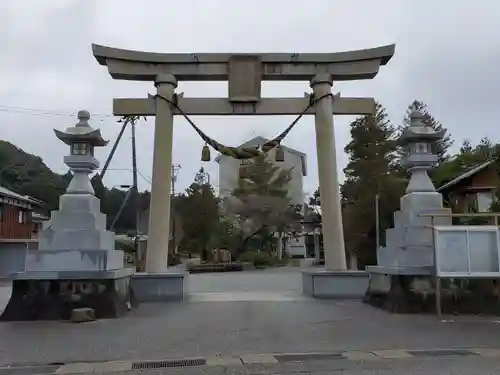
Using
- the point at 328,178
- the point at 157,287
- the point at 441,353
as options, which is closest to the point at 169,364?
the point at 441,353

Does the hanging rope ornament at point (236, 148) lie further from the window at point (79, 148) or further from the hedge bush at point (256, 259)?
the hedge bush at point (256, 259)

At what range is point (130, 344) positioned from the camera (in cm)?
721

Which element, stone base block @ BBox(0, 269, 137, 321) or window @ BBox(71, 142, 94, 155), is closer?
stone base block @ BBox(0, 269, 137, 321)

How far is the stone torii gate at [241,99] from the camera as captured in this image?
12.5 meters

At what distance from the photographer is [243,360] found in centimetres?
619

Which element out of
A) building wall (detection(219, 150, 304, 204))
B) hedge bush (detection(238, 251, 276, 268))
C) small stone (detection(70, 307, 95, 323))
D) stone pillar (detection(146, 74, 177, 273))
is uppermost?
building wall (detection(219, 150, 304, 204))

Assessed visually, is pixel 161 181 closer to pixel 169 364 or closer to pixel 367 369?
pixel 169 364

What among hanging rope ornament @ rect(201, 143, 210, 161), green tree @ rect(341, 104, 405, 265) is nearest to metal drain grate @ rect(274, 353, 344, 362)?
hanging rope ornament @ rect(201, 143, 210, 161)

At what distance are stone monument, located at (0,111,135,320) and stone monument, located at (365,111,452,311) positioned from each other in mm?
5167

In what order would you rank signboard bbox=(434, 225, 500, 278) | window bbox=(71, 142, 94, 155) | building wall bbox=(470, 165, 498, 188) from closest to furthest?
signboard bbox=(434, 225, 500, 278) → window bbox=(71, 142, 94, 155) → building wall bbox=(470, 165, 498, 188)

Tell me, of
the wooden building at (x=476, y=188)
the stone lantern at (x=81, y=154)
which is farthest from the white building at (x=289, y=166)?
the stone lantern at (x=81, y=154)

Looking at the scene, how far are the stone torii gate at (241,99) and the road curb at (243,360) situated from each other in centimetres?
607

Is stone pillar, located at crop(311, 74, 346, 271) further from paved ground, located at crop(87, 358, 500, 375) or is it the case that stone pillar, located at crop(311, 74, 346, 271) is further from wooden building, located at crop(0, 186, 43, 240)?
wooden building, located at crop(0, 186, 43, 240)

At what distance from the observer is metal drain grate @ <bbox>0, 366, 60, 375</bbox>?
5.82 metres
